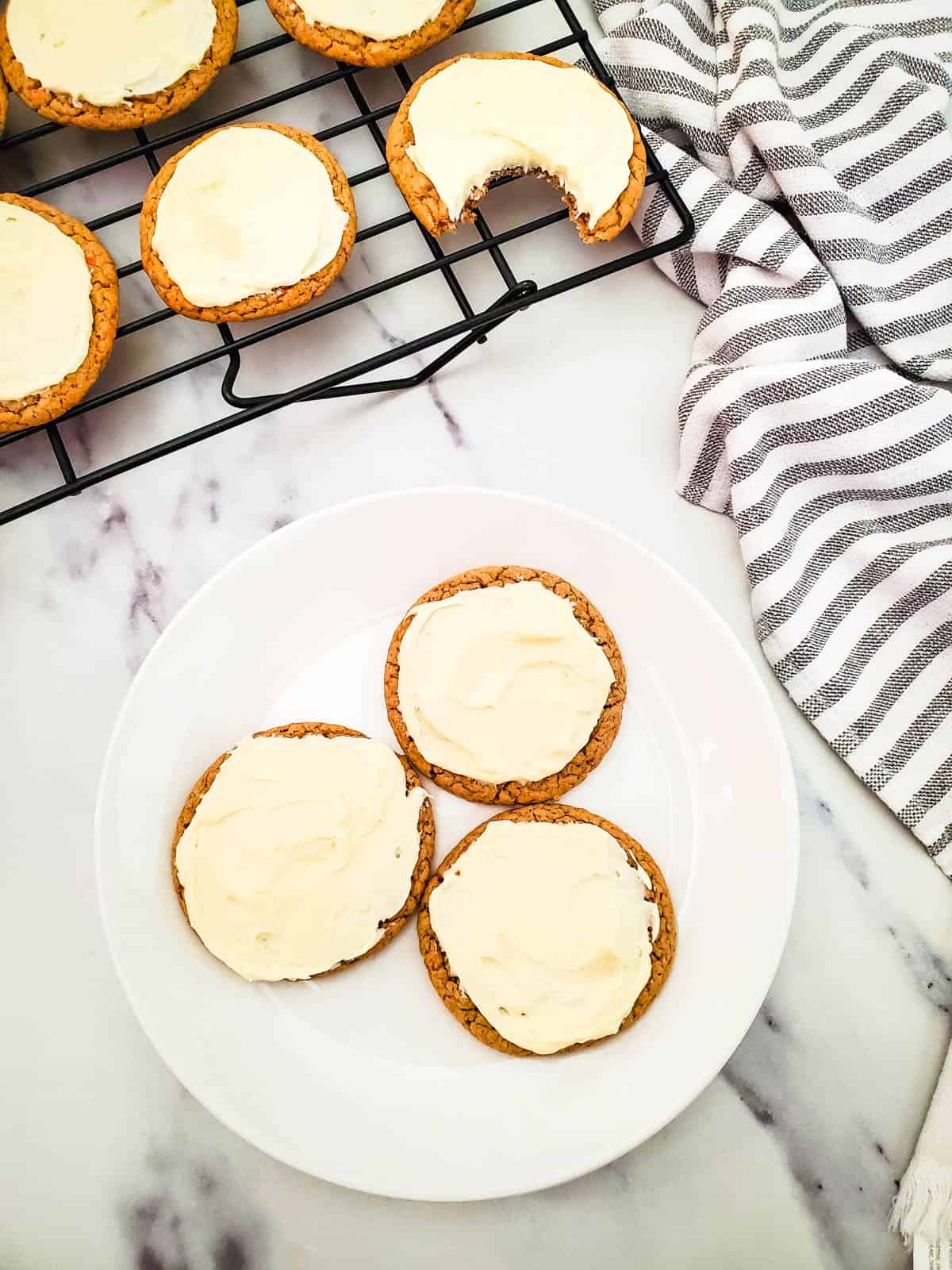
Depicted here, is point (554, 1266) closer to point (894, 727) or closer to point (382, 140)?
point (894, 727)

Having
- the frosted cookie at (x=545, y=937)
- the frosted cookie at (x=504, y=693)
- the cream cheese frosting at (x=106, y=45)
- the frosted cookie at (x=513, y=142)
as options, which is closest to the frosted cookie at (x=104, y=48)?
the cream cheese frosting at (x=106, y=45)

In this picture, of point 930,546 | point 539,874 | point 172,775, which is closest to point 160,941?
point 172,775

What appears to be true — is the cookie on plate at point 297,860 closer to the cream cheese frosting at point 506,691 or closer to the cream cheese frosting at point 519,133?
the cream cheese frosting at point 506,691

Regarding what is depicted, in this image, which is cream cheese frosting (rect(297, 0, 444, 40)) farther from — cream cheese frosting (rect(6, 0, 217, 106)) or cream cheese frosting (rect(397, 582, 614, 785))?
cream cheese frosting (rect(397, 582, 614, 785))

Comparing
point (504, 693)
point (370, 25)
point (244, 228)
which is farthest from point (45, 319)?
point (504, 693)

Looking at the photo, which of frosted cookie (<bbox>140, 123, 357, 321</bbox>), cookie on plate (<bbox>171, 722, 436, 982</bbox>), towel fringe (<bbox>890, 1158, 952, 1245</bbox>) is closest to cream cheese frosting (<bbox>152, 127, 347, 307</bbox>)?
frosted cookie (<bbox>140, 123, 357, 321</bbox>)

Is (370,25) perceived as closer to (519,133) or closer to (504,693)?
(519,133)

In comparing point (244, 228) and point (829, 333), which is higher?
point (244, 228)
